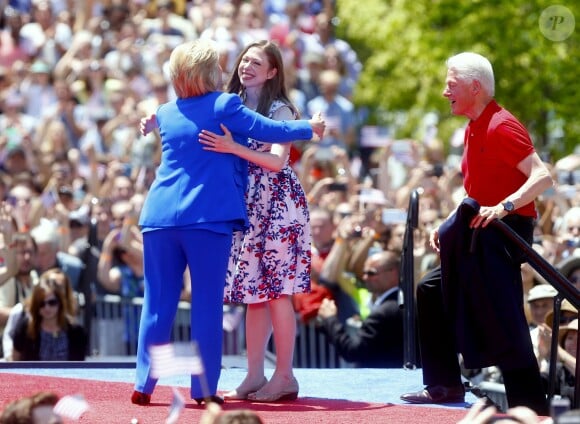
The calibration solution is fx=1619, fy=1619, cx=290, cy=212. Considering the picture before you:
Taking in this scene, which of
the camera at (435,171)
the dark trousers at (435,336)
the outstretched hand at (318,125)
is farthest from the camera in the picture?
the camera at (435,171)

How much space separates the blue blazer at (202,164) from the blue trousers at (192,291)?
9 cm

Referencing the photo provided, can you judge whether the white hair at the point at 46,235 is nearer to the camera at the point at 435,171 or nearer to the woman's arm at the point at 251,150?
the camera at the point at 435,171

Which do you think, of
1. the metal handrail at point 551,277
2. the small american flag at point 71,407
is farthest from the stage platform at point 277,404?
the small american flag at point 71,407

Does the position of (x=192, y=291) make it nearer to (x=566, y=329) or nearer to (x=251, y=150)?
(x=251, y=150)

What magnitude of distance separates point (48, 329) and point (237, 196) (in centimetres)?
400

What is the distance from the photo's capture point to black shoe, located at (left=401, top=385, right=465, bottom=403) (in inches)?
316

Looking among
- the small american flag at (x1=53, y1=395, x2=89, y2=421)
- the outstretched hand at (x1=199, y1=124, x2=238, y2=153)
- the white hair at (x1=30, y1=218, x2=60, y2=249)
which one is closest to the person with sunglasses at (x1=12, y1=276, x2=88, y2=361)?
the white hair at (x1=30, y1=218, x2=60, y2=249)

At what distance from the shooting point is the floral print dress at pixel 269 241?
26.1 feet

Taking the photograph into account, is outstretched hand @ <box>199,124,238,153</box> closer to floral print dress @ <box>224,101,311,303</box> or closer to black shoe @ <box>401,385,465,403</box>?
floral print dress @ <box>224,101,311,303</box>

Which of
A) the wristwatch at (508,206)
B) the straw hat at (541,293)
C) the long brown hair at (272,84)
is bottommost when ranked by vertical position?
the straw hat at (541,293)

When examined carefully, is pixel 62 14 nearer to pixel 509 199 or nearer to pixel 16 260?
pixel 16 260

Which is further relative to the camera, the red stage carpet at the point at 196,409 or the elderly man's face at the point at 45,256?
the elderly man's face at the point at 45,256

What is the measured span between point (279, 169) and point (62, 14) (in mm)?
13200

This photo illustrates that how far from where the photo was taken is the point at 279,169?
7.81 metres
